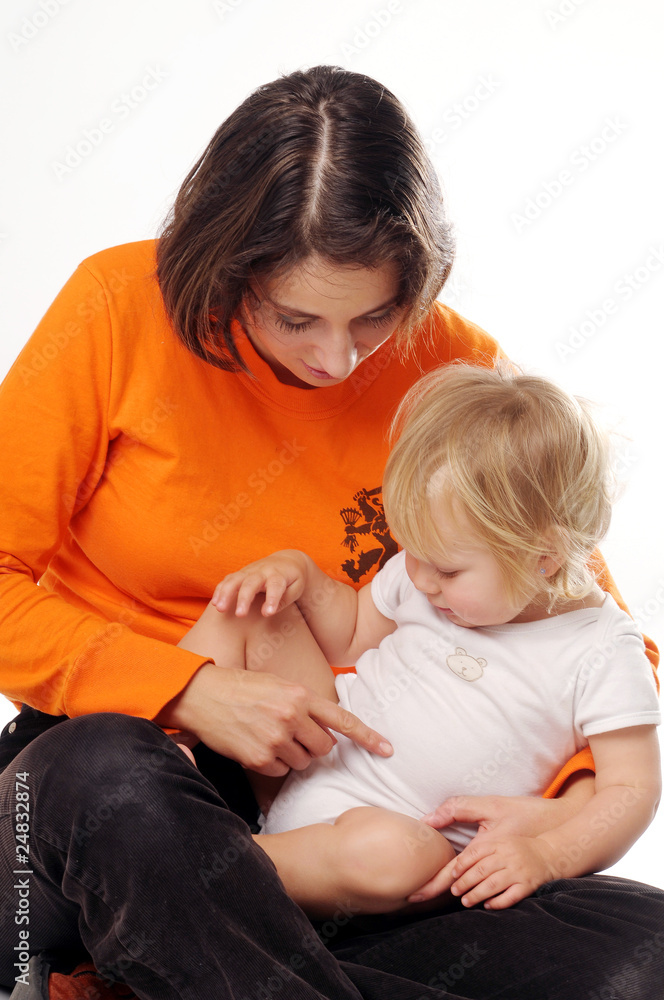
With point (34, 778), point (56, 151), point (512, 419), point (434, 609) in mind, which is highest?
point (512, 419)

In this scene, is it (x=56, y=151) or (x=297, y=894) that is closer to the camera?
(x=297, y=894)

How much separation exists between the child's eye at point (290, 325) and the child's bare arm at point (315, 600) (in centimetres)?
30

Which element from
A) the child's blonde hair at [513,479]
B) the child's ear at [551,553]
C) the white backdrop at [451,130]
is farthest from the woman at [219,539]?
the white backdrop at [451,130]

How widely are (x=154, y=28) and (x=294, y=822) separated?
1756 mm

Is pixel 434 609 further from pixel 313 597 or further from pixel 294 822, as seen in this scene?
pixel 294 822

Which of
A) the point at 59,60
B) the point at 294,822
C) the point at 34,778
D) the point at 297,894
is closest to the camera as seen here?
the point at 34,778

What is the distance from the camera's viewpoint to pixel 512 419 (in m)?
1.19

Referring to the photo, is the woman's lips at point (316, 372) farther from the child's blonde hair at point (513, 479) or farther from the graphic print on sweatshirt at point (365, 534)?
the graphic print on sweatshirt at point (365, 534)

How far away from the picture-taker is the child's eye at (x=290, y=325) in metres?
1.17

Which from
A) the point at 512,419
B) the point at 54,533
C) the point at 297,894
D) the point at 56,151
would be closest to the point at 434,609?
the point at 512,419

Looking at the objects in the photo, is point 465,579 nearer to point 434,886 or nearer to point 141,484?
point 434,886

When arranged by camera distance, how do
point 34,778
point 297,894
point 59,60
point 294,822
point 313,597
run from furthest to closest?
point 59,60 → point 313,597 → point 294,822 → point 297,894 → point 34,778

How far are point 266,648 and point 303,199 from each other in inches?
22.7

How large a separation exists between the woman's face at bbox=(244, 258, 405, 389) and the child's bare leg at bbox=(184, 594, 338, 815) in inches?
12.7
